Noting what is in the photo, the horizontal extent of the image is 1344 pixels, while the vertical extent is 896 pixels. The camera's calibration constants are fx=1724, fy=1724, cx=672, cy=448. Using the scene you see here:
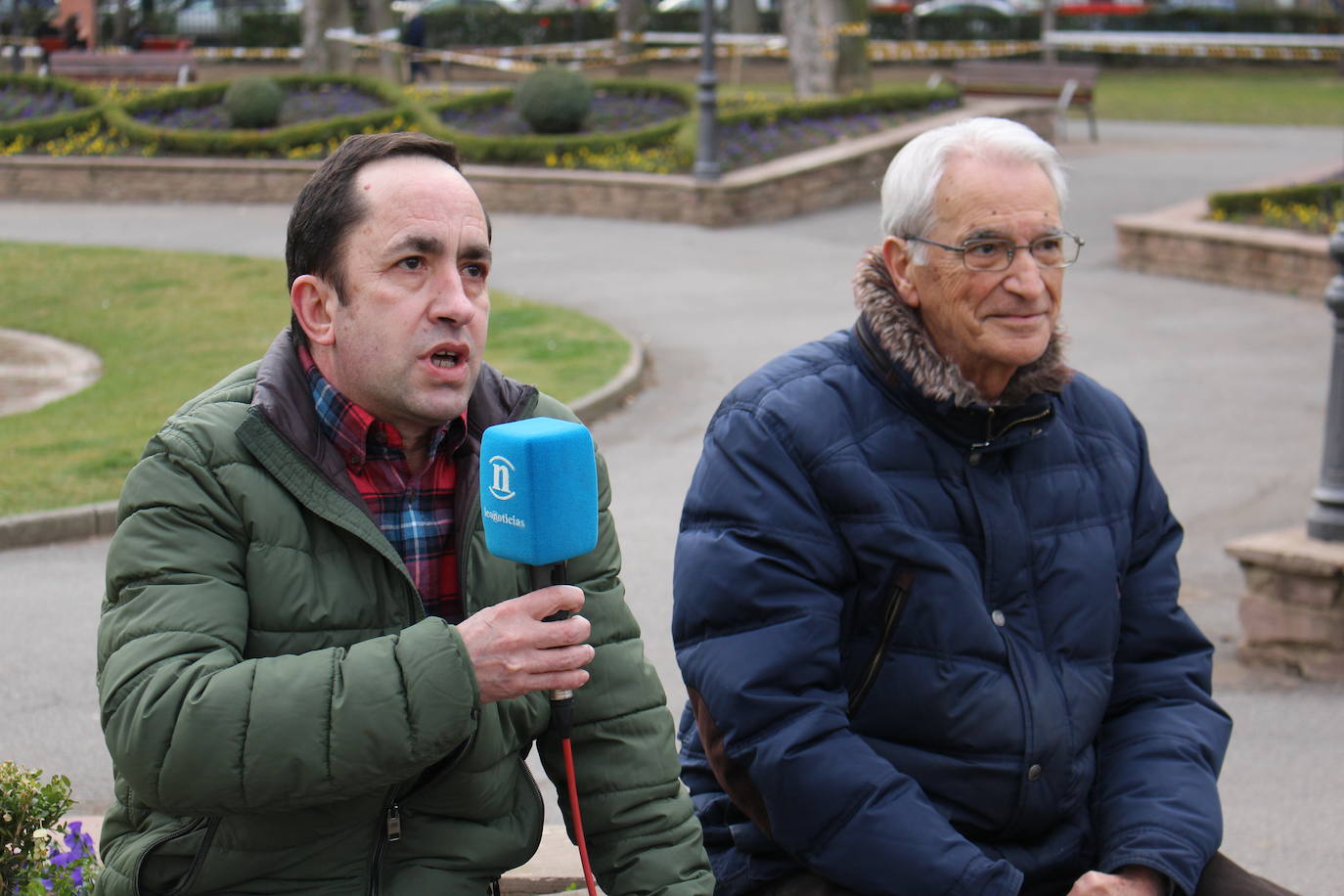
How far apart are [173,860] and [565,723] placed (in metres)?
0.60

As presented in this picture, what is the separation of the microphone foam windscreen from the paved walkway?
3.11m

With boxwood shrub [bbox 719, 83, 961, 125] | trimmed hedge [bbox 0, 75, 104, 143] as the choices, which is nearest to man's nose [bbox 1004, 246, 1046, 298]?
boxwood shrub [bbox 719, 83, 961, 125]

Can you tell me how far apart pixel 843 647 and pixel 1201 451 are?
675cm

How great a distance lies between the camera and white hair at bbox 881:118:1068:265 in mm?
3176

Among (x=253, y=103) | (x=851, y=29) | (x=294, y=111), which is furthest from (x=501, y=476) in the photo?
(x=851, y=29)

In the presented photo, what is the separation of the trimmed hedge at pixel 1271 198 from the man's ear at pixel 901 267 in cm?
1324

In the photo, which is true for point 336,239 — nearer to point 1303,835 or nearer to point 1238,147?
point 1303,835

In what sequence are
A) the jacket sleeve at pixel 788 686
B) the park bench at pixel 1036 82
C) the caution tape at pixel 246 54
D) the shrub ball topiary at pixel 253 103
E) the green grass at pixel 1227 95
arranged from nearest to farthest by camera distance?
the jacket sleeve at pixel 788 686 → the shrub ball topiary at pixel 253 103 → the park bench at pixel 1036 82 → the green grass at pixel 1227 95 → the caution tape at pixel 246 54

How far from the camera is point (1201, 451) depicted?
30.6 feet

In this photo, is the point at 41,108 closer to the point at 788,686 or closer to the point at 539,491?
the point at 788,686

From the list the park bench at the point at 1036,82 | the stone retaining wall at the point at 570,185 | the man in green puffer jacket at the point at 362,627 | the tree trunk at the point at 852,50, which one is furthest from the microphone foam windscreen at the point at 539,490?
the park bench at the point at 1036,82

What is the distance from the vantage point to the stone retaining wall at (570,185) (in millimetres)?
17516

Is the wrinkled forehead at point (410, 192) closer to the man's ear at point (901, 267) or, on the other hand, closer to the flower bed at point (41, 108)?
the man's ear at point (901, 267)

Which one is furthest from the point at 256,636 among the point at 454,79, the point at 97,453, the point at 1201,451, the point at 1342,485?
the point at 454,79
